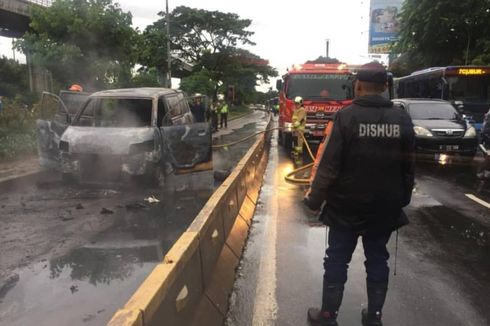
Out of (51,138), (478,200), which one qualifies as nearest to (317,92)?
(478,200)

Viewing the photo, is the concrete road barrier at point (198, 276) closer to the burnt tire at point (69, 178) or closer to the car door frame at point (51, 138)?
the burnt tire at point (69, 178)

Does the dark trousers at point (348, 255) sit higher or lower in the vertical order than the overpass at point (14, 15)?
lower

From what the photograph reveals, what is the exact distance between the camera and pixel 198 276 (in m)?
3.63

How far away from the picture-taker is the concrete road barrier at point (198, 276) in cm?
257

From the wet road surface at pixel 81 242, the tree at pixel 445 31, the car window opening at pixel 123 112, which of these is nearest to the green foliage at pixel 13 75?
the tree at pixel 445 31

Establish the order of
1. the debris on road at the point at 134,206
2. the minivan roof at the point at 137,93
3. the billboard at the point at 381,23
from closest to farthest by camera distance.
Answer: the debris on road at the point at 134,206 → the minivan roof at the point at 137,93 → the billboard at the point at 381,23

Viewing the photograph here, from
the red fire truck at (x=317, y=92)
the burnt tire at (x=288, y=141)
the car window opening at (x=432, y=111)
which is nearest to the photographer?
the car window opening at (x=432, y=111)

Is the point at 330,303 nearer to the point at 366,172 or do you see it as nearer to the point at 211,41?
the point at 366,172

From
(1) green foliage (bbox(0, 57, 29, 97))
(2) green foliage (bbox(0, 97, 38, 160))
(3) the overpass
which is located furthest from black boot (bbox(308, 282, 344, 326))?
(1) green foliage (bbox(0, 57, 29, 97))

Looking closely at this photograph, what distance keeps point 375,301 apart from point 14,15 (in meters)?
39.7

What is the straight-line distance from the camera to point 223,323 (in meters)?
3.73

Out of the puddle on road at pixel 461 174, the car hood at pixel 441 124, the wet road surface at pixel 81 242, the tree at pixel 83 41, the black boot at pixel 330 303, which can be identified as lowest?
the puddle on road at pixel 461 174

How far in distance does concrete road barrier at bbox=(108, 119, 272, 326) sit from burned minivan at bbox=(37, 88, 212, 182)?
2.44 m

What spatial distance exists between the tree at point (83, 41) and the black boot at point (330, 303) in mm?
17455
